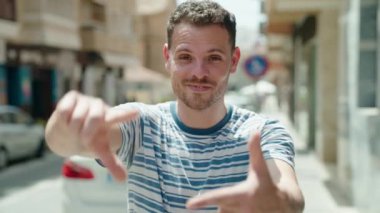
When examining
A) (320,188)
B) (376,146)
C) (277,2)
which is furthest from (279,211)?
(277,2)

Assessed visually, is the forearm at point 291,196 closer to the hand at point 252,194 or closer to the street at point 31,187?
the hand at point 252,194

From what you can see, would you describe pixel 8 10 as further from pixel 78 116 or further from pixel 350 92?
pixel 78 116

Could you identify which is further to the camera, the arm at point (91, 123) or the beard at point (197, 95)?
the beard at point (197, 95)

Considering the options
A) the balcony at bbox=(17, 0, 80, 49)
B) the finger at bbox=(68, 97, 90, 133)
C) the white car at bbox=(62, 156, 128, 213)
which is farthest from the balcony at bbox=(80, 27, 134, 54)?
the finger at bbox=(68, 97, 90, 133)

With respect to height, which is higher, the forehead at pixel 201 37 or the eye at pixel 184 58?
the forehead at pixel 201 37

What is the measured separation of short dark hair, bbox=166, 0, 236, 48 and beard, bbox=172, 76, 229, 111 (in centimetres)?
15

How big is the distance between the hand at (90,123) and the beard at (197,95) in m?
0.52

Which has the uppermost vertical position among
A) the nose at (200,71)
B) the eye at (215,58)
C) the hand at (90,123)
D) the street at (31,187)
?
the eye at (215,58)

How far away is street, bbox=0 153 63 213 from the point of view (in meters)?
9.41

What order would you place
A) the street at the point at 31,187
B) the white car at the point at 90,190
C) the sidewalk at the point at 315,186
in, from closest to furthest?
the white car at the point at 90,190
the sidewalk at the point at 315,186
the street at the point at 31,187

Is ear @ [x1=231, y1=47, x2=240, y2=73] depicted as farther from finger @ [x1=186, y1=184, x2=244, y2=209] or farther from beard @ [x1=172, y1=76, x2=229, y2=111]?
finger @ [x1=186, y1=184, x2=244, y2=209]

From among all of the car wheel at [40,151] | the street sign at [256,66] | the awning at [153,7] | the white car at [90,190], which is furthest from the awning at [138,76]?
the white car at [90,190]

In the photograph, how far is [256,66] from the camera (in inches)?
556

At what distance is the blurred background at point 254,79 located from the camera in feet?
27.5
